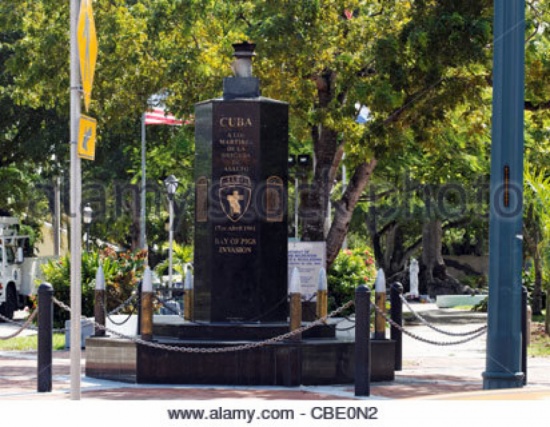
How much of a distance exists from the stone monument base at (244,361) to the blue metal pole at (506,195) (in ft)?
12.3

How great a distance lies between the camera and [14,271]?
37656 mm

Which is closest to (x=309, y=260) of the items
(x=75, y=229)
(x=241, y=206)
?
(x=241, y=206)

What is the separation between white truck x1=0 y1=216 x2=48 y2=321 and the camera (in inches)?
1449

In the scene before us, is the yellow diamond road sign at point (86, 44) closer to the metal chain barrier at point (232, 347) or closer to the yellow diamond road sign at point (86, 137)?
the yellow diamond road sign at point (86, 137)

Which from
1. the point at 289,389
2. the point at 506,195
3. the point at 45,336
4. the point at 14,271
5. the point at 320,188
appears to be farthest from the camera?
the point at 14,271

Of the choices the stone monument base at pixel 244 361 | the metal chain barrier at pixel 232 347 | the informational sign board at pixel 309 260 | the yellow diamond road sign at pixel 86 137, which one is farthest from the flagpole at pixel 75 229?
the informational sign board at pixel 309 260

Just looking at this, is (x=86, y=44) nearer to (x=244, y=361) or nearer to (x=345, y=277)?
(x=244, y=361)

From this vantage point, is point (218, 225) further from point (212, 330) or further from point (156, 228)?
point (156, 228)

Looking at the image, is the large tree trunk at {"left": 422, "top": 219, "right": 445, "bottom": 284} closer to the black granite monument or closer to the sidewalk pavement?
the sidewalk pavement

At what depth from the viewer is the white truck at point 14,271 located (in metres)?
36.8

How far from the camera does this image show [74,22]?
11.0 meters

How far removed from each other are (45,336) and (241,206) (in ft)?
11.4

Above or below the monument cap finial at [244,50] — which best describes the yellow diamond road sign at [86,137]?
below

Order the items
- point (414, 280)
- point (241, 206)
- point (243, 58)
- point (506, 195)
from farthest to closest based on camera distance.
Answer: point (414, 280) < point (243, 58) < point (241, 206) < point (506, 195)
